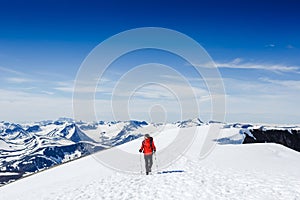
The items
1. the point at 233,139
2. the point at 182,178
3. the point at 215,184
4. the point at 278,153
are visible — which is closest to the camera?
the point at 215,184

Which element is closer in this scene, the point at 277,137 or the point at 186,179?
the point at 186,179

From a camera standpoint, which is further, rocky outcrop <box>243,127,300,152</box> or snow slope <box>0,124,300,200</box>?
rocky outcrop <box>243,127,300,152</box>

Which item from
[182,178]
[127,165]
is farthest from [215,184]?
[127,165]

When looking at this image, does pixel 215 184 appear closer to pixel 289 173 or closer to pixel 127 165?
pixel 289 173

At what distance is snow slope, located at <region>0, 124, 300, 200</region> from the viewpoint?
1395 cm

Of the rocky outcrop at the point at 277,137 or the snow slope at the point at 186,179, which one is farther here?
the rocky outcrop at the point at 277,137

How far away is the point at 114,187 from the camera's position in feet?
51.4

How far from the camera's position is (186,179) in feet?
54.1

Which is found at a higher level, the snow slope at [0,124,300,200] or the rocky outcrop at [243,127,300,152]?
the rocky outcrop at [243,127,300,152]

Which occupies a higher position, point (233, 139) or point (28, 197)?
point (233, 139)

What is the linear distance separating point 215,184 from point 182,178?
2.18 m

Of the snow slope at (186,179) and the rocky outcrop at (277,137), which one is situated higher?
the rocky outcrop at (277,137)

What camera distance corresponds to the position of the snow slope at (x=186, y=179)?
549 inches

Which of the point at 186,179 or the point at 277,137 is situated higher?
the point at 277,137
